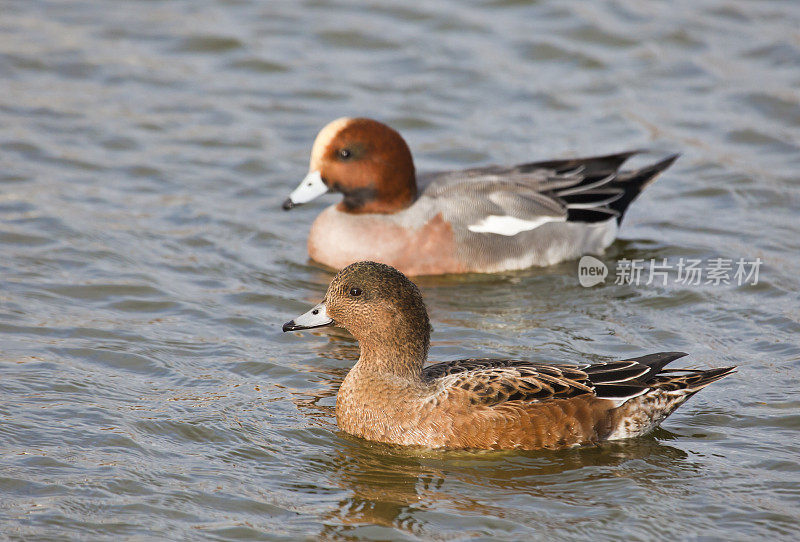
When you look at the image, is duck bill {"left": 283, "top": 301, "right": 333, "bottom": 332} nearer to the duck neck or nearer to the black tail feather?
the duck neck

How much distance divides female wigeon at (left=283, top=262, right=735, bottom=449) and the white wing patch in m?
2.72

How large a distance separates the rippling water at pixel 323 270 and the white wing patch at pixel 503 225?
377mm

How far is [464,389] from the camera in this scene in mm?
6047

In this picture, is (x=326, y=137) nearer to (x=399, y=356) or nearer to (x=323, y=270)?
(x=323, y=270)

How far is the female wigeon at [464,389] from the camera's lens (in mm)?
5992

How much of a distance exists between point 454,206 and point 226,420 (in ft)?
11.0

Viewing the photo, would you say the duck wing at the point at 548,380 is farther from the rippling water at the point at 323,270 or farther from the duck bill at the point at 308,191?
the duck bill at the point at 308,191

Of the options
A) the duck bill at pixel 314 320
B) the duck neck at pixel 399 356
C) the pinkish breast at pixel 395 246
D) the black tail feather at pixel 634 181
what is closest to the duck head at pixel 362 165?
the pinkish breast at pixel 395 246

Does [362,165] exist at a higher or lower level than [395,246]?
higher

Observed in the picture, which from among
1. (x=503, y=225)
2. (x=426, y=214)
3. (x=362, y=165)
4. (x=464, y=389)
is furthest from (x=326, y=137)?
(x=464, y=389)

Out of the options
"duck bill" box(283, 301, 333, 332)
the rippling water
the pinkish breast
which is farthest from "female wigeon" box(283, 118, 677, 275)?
"duck bill" box(283, 301, 333, 332)

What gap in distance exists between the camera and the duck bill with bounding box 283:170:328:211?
29.2 feet

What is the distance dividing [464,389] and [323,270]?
119 inches

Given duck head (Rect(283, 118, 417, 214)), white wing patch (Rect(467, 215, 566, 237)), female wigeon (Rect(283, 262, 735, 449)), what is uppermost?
duck head (Rect(283, 118, 417, 214))
